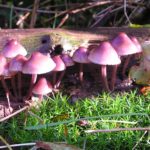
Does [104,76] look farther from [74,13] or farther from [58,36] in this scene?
[74,13]

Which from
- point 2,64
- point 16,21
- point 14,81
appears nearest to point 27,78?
point 14,81

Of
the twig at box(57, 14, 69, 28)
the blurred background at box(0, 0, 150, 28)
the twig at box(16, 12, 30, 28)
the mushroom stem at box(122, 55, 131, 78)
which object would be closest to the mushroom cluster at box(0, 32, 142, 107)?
the mushroom stem at box(122, 55, 131, 78)

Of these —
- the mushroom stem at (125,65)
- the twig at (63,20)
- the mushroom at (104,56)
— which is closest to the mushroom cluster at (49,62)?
the mushroom at (104,56)

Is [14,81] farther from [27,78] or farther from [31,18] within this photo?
[31,18]

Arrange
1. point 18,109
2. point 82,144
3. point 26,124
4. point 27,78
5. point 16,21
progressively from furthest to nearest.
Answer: point 16,21 < point 27,78 < point 18,109 < point 26,124 < point 82,144

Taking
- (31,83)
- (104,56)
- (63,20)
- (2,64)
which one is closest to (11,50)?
(2,64)

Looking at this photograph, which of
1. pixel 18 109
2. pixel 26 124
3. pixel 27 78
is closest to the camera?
pixel 26 124
